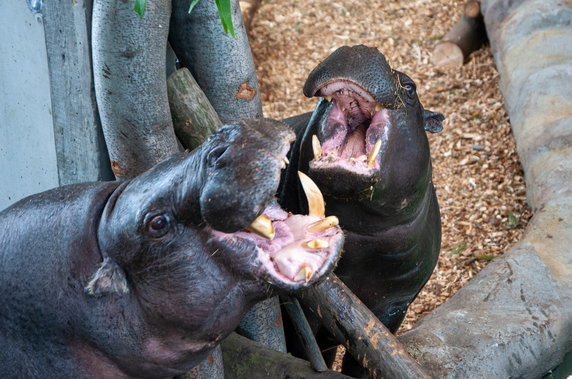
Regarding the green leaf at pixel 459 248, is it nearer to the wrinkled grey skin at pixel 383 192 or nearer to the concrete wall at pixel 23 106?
the wrinkled grey skin at pixel 383 192

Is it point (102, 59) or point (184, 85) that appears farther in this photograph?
point (184, 85)

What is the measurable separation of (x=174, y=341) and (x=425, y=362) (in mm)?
1527

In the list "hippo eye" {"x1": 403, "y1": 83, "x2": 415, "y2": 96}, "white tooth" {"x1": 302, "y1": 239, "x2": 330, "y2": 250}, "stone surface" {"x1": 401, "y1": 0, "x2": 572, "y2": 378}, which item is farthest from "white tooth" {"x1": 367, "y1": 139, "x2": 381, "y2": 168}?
"white tooth" {"x1": 302, "y1": 239, "x2": 330, "y2": 250}

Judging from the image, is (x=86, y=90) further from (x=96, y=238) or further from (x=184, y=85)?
(x=96, y=238)

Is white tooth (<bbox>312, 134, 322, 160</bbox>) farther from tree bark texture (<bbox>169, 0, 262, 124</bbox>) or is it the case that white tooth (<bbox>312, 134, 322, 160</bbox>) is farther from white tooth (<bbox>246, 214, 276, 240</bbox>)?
white tooth (<bbox>246, 214, 276, 240</bbox>)

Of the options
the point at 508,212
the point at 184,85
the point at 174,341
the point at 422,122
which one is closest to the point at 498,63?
the point at 508,212

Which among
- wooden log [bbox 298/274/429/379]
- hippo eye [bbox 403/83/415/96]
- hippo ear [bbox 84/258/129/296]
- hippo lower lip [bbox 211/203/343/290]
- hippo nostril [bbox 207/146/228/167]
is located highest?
hippo nostril [bbox 207/146/228/167]

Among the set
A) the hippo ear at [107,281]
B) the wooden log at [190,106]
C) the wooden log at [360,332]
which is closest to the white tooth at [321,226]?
the hippo ear at [107,281]

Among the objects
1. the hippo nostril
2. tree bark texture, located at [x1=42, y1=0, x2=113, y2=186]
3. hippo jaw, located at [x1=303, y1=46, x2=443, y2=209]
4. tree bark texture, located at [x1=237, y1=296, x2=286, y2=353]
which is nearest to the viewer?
the hippo nostril

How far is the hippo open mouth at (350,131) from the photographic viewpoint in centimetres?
315

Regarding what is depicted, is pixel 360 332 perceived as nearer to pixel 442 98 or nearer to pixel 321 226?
pixel 321 226

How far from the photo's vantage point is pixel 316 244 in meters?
2.02

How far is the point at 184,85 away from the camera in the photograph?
3193 millimetres

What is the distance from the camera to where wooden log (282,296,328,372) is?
2.94 metres
